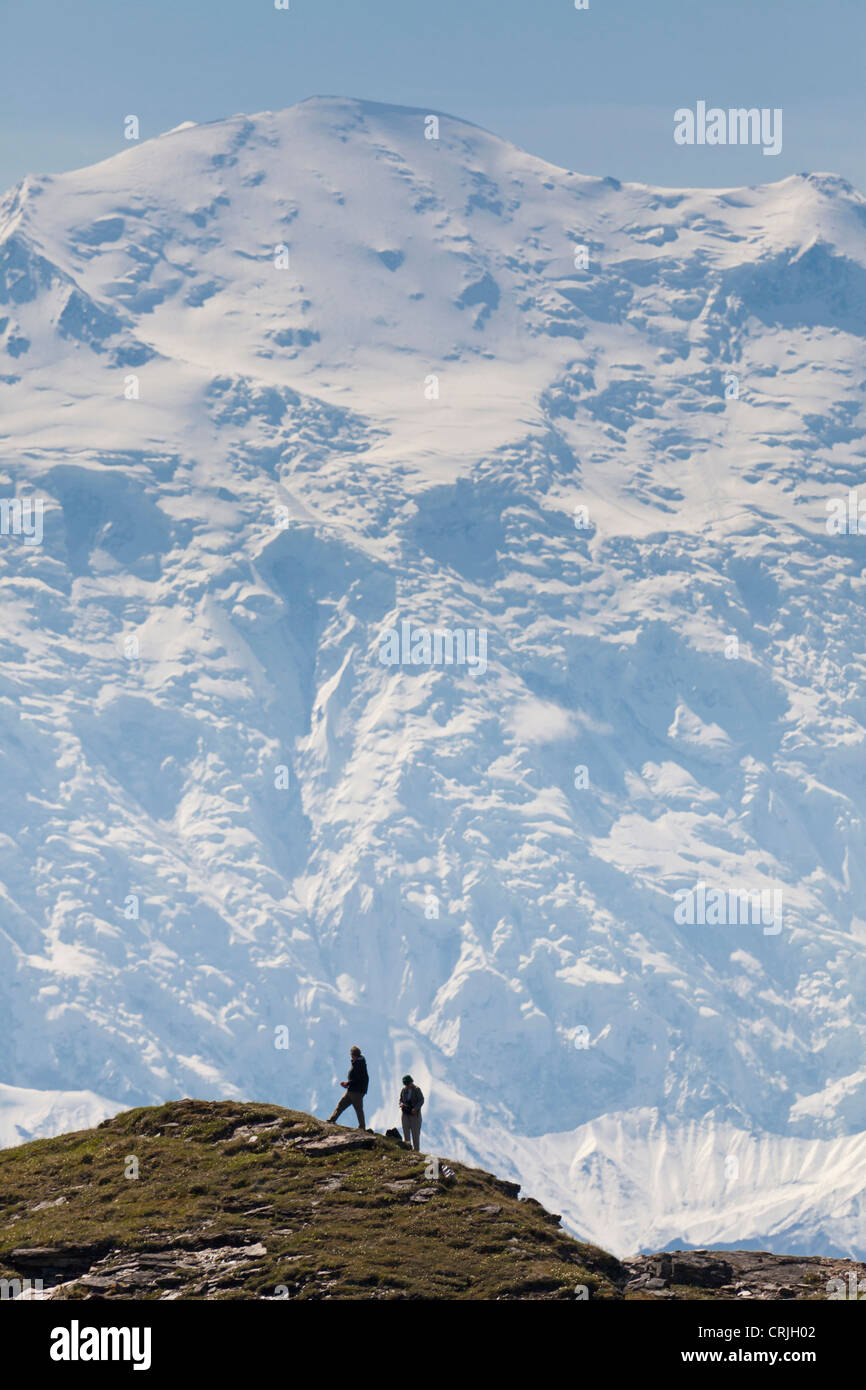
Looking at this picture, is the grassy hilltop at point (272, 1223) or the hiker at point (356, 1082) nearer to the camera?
the grassy hilltop at point (272, 1223)

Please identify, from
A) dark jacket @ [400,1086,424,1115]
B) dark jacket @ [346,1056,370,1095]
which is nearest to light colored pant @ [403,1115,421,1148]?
dark jacket @ [400,1086,424,1115]

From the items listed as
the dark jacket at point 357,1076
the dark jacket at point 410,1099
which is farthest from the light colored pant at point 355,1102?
the dark jacket at point 410,1099

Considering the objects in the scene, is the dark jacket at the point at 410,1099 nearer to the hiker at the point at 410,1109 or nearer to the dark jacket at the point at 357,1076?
the hiker at the point at 410,1109

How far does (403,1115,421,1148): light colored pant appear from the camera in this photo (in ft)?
228

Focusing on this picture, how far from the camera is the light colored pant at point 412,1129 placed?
6938 centimetres

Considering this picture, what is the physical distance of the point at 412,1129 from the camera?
70.4m

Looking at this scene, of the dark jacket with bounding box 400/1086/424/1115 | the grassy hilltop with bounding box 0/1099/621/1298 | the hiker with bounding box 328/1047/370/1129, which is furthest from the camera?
the hiker with bounding box 328/1047/370/1129

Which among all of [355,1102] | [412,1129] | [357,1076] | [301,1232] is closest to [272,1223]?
[301,1232]

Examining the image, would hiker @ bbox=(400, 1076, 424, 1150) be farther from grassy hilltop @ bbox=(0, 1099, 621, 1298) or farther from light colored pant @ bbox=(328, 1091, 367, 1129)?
light colored pant @ bbox=(328, 1091, 367, 1129)

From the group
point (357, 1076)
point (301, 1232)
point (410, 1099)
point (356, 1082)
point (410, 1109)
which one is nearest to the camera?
point (301, 1232)

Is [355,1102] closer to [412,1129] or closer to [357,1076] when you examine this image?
[357,1076]
